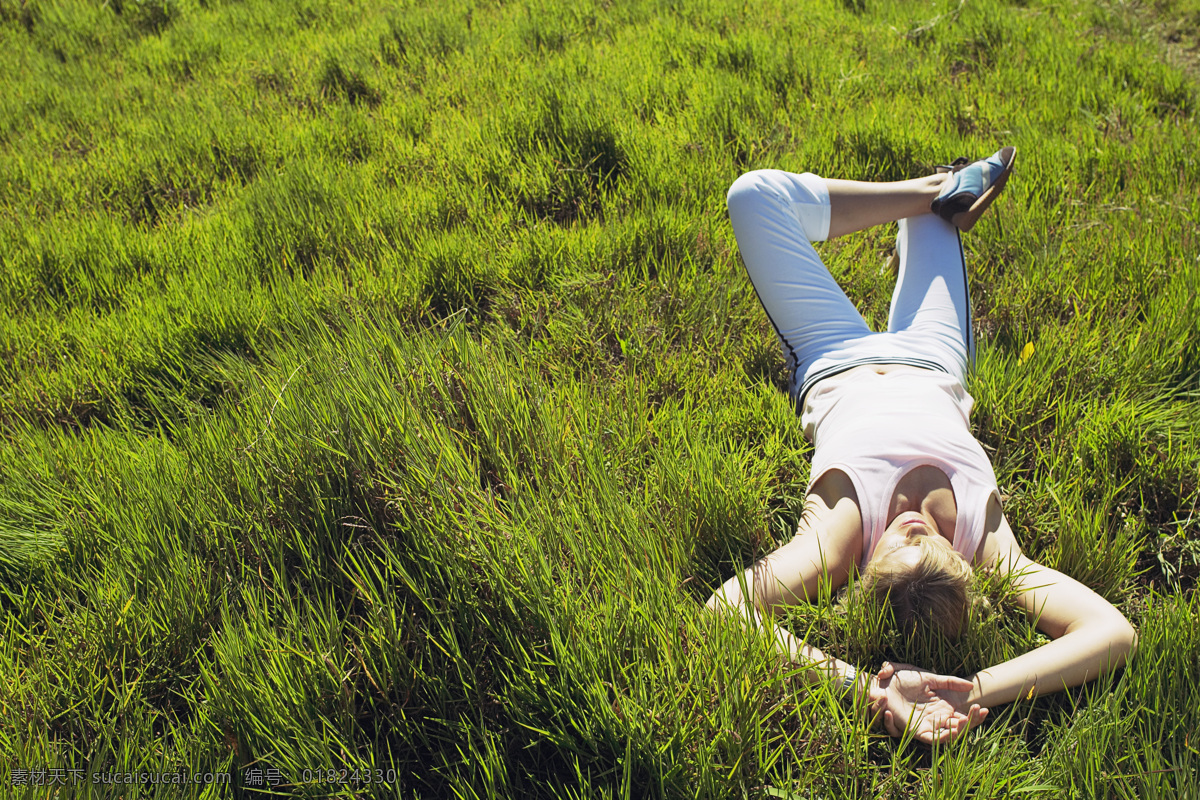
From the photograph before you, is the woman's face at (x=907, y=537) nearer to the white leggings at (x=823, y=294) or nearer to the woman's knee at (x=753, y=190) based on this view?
the white leggings at (x=823, y=294)

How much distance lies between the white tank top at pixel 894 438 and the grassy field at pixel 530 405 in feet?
0.54

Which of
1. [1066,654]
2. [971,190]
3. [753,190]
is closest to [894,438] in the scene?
[1066,654]

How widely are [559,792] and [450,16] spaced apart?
5.01 metres

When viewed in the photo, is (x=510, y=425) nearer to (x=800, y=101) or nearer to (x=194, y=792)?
(x=194, y=792)

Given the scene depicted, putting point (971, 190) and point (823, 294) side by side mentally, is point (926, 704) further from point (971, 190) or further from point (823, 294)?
point (971, 190)

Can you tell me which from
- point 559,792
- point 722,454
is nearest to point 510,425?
point 722,454

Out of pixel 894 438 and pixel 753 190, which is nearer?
pixel 894 438

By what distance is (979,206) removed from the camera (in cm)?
254

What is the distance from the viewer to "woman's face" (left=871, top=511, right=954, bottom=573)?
1604 millimetres

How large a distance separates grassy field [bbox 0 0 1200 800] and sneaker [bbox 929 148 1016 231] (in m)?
0.25

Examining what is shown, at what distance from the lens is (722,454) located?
6.53 feet

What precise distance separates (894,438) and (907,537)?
0.31 m

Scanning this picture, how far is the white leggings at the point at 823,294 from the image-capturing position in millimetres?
2230

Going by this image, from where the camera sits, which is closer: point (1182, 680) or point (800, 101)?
point (1182, 680)
